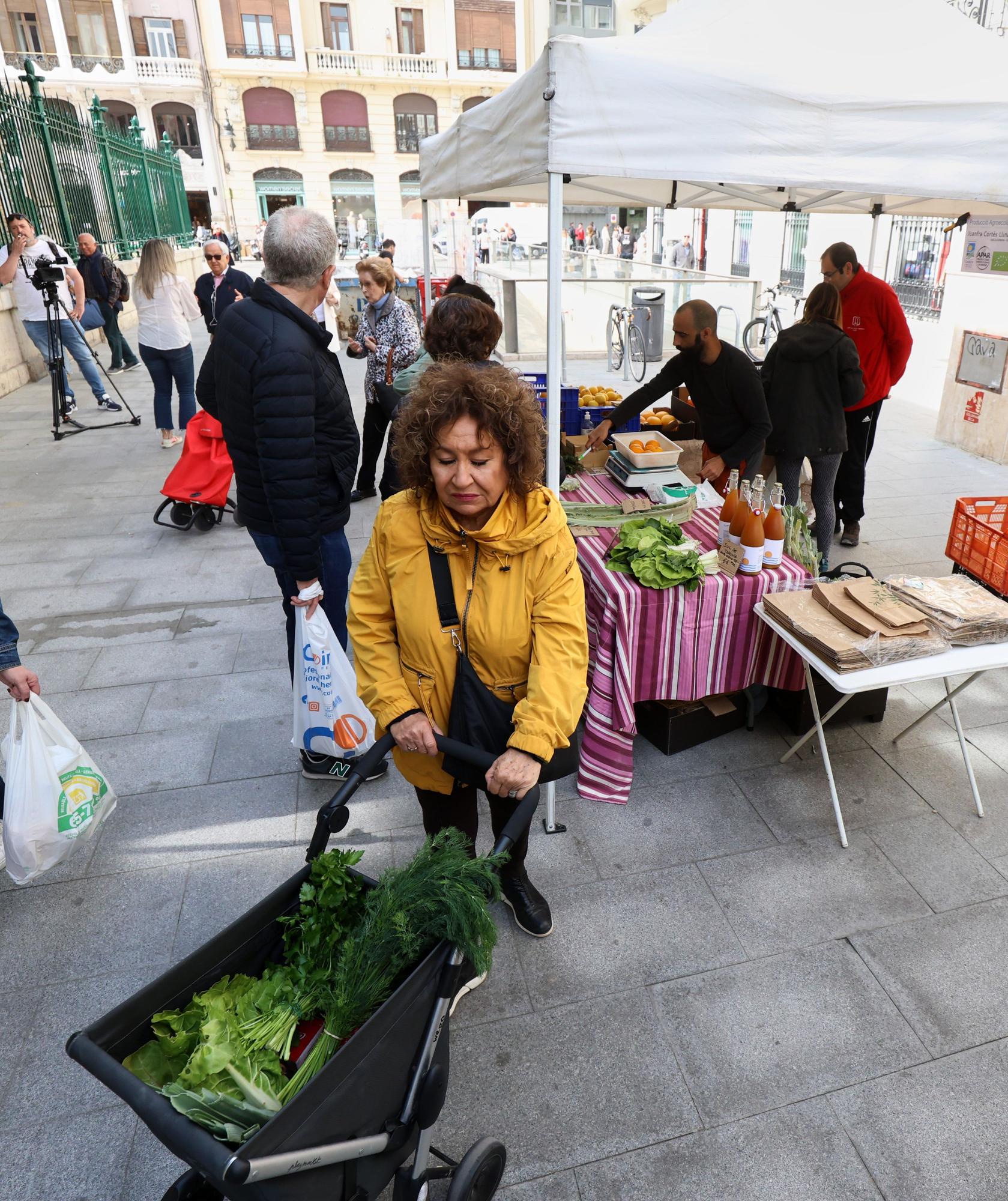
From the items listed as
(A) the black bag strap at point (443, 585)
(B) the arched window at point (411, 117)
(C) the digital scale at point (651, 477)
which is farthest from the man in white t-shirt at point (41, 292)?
(B) the arched window at point (411, 117)

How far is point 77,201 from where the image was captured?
46.2 feet

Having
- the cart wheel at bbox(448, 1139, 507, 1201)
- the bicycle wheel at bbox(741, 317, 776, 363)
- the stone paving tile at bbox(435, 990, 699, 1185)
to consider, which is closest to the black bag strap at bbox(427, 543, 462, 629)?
the cart wheel at bbox(448, 1139, 507, 1201)

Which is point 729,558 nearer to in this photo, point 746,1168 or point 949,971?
point 949,971

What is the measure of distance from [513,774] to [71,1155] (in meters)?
1.51

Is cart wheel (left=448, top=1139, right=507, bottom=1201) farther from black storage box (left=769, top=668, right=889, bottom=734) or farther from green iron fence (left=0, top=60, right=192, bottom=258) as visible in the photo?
green iron fence (left=0, top=60, right=192, bottom=258)

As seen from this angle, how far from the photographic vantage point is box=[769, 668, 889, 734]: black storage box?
3.49m

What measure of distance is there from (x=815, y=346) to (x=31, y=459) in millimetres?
7576

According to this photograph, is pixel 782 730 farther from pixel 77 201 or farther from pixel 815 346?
pixel 77 201

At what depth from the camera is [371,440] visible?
6207 millimetres

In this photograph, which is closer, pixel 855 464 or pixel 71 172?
pixel 855 464

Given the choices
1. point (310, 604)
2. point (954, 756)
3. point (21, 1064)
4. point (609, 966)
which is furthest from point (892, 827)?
point (21, 1064)

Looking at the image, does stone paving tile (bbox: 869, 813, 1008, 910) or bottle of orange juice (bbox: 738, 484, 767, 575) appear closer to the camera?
stone paving tile (bbox: 869, 813, 1008, 910)

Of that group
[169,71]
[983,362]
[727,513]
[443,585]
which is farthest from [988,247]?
[169,71]

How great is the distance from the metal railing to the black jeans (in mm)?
35553
